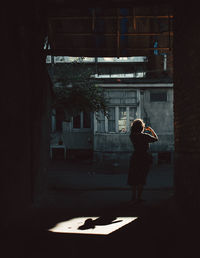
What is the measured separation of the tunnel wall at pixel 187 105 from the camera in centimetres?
461

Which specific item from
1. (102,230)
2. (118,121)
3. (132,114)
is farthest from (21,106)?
(132,114)

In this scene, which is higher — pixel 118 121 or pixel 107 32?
pixel 107 32

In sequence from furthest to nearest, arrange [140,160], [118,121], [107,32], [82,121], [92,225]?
[82,121], [118,121], [107,32], [140,160], [92,225]

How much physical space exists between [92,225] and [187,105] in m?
2.72

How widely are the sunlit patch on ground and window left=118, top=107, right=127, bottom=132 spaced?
43.7 feet

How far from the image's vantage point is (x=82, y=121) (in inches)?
746

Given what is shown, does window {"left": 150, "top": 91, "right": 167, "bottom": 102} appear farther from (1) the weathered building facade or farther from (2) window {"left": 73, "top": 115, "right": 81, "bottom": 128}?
(2) window {"left": 73, "top": 115, "right": 81, "bottom": 128}

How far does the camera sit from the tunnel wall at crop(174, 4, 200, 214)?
461 centimetres

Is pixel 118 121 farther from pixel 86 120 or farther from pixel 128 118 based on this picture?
pixel 86 120

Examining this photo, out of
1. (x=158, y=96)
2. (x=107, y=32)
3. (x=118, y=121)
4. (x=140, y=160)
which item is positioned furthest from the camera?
(x=158, y=96)

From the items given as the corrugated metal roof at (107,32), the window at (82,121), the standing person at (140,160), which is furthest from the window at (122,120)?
the standing person at (140,160)

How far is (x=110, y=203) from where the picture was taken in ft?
20.2

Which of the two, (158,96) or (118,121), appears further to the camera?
(158,96)

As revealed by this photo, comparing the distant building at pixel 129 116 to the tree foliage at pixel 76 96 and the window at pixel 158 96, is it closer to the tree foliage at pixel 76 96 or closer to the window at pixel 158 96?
the window at pixel 158 96
